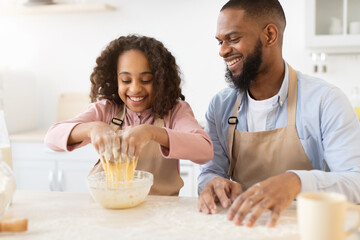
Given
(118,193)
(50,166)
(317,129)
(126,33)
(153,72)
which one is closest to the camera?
(118,193)

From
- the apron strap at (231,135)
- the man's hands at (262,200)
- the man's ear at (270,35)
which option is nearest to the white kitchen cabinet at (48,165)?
the apron strap at (231,135)

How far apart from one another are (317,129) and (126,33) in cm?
210

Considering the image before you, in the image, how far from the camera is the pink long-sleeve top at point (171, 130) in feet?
3.87

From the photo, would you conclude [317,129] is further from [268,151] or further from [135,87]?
[135,87]

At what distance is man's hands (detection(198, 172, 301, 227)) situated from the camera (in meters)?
0.88

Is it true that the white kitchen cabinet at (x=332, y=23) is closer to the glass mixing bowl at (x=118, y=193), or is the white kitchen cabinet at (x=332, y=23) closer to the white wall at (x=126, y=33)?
the white wall at (x=126, y=33)

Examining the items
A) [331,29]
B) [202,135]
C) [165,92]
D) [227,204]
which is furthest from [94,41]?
[227,204]

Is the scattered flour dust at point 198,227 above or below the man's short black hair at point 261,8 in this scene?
below

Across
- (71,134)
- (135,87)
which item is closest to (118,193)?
(71,134)

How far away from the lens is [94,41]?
3166 mm

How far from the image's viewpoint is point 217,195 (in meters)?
1.05

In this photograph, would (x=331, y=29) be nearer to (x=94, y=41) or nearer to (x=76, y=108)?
(x=94, y=41)

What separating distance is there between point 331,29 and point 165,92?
5.46ft

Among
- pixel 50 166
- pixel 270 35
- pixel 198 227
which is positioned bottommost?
pixel 50 166
